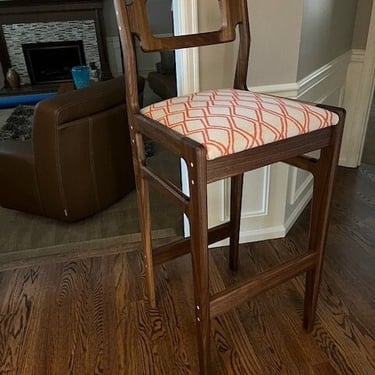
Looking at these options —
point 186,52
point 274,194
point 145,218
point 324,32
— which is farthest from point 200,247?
point 324,32

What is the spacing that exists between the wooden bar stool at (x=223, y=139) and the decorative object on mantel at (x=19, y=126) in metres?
1.73

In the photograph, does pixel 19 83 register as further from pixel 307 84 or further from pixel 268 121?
pixel 268 121

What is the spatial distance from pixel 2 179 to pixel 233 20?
5.16ft

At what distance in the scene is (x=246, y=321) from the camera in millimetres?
1393

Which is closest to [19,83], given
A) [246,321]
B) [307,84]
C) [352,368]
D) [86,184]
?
[86,184]

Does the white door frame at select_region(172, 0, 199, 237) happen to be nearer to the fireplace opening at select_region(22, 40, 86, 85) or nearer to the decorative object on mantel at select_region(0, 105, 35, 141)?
the decorative object on mantel at select_region(0, 105, 35, 141)

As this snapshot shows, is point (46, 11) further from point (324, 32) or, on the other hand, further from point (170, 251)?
point (170, 251)

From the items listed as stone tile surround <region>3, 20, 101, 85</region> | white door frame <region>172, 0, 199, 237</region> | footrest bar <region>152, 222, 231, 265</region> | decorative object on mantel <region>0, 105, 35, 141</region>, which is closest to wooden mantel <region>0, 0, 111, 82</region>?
stone tile surround <region>3, 20, 101, 85</region>

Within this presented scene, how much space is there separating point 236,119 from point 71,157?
1.20 m

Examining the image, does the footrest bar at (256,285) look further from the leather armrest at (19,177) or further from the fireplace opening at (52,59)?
the fireplace opening at (52,59)

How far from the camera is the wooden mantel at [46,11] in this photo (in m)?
4.70

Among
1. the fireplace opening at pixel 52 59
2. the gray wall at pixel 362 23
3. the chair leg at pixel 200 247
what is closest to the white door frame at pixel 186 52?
the chair leg at pixel 200 247

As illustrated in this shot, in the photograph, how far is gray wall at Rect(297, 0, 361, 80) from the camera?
5.01 feet

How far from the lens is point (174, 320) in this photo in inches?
55.5
